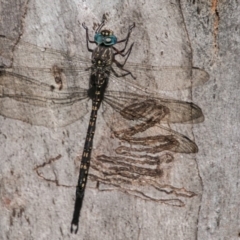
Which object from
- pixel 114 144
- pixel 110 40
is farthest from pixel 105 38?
pixel 114 144

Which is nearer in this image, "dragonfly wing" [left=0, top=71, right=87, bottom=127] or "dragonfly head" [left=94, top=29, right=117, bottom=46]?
"dragonfly head" [left=94, top=29, right=117, bottom=46]

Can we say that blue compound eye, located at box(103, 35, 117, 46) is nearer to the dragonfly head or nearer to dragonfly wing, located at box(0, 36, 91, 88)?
the dragonfly head

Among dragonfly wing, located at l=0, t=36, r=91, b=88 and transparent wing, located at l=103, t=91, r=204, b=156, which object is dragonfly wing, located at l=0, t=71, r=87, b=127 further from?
transparent wing, located at l=103, t=91, r=204, b=156

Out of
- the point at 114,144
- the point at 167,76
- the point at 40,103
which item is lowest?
the point at 114,144

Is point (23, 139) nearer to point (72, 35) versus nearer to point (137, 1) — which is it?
point (72, 35)

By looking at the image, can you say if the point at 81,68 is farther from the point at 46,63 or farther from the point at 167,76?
the point at 167,76

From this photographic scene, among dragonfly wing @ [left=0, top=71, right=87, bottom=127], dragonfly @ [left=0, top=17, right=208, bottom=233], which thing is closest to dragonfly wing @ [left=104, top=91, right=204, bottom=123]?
dragonfly @ [left=0, top=17, right=208, bottom=233]

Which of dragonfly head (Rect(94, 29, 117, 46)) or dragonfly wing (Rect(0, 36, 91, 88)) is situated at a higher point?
dragonfly head (Rect(94, 29, 117, 46))
